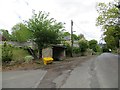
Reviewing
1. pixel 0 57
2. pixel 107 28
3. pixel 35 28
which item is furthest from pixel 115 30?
pixel 0 57

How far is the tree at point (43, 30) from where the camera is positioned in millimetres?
41906

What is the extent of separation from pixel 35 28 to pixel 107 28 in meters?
13.4

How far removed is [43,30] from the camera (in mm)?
41750

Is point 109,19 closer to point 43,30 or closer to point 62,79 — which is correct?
point 43,30

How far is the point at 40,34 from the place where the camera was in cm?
4178

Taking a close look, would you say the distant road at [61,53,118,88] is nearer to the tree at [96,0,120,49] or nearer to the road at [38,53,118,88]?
the road at [38,53,118,88]

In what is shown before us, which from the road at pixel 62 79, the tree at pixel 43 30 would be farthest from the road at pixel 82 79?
the tree at pixel 43 30

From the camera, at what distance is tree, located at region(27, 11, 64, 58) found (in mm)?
41906

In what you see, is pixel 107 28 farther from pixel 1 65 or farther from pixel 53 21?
pixel 1 65

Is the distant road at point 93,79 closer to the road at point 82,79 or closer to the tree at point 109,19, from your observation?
the road at point 82,79

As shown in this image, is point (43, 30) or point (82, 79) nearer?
point (82, 79)

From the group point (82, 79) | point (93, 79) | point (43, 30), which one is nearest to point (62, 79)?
point (82, 79)

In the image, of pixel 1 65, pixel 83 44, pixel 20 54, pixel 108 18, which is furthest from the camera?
pixel 83 44

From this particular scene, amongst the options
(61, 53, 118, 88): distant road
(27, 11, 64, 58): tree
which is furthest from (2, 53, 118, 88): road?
(27, 11, 64, 58): tree
